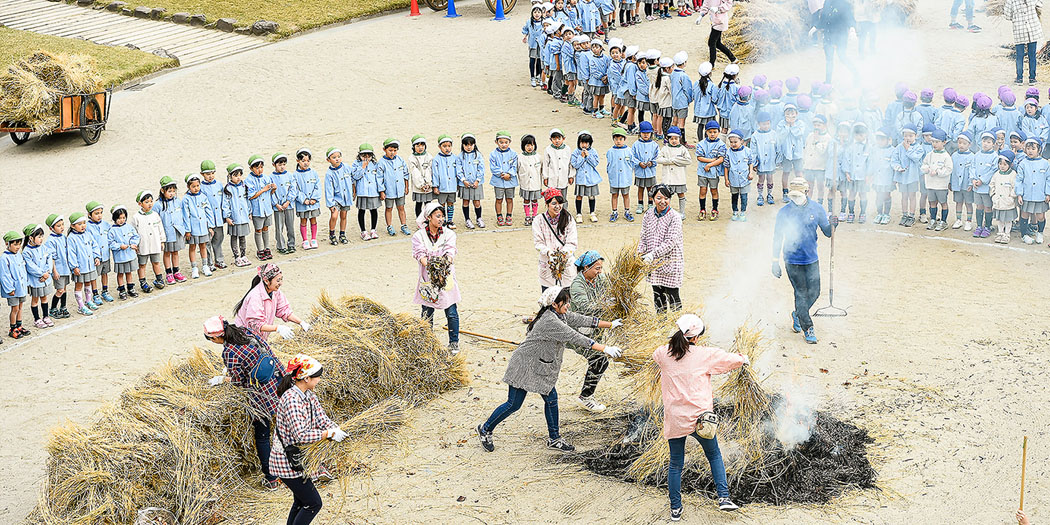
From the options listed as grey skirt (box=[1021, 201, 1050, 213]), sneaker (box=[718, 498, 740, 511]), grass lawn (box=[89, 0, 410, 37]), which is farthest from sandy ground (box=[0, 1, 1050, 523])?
grass lawn (box=[89, 0, 410, 37])

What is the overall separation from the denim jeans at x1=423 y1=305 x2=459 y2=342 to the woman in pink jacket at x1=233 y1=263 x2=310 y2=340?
192cm

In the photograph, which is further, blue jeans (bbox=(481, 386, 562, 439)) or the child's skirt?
the child's skirt

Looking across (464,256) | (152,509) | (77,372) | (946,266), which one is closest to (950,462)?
(946,266)

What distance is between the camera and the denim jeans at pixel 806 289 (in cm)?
1073

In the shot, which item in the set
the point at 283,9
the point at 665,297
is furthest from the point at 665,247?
the point at 283,9

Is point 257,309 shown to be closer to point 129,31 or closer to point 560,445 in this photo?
point 560,445

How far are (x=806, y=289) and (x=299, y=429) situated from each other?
18.6ft

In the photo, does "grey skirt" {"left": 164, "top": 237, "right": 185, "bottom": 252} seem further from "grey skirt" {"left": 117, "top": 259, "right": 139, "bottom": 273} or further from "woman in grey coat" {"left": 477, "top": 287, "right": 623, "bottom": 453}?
"woman in grey coat" {"left": 477, "top": 287, "right": 623, "bottom": 453}

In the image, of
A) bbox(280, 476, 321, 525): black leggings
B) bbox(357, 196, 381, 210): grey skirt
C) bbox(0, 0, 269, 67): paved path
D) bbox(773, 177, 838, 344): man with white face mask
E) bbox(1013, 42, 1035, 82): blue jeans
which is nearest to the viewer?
bbox(280, 476, 321, 525): black leggings

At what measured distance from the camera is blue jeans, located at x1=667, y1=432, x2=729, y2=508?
24.9 feet

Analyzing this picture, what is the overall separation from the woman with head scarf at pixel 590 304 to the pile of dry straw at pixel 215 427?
53.8 inches

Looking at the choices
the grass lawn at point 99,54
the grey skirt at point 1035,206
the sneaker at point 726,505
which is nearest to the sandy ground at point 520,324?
the sneaker at point 726,505

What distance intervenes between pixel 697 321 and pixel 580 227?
742 cm

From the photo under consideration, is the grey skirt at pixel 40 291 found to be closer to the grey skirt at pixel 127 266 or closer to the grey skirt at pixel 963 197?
the grey skirt at pixel 127 266
